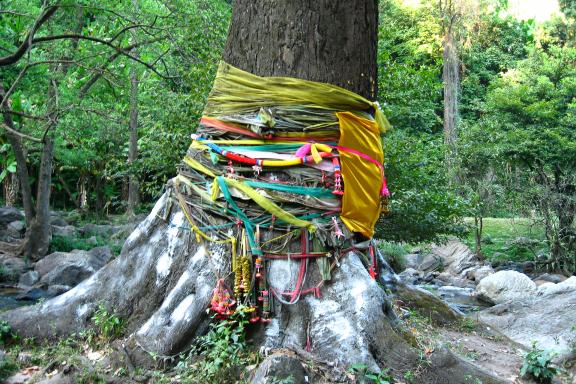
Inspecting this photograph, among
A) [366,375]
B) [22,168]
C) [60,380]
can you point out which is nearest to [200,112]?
[60,380]

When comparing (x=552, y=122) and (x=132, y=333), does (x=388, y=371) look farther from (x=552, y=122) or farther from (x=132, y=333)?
(x=552, y=122)

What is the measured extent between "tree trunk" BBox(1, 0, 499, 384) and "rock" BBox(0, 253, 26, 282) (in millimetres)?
11533

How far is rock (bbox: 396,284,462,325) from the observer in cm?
617

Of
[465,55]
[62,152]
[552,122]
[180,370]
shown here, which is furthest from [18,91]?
[465,55]

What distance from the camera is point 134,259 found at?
4.50 m

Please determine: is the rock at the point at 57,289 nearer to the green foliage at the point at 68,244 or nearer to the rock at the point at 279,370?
the green foliage at the point at 68,244

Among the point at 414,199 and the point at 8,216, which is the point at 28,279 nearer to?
the point at 8,216

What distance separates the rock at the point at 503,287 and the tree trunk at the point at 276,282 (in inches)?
421

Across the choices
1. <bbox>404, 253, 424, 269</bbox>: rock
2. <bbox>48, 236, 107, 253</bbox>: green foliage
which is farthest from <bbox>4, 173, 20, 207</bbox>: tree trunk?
<bbox>404, 253, 424, 269</bbox>: rock

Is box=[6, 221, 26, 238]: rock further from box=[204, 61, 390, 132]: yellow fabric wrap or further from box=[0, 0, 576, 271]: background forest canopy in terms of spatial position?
box=[204, 61, 390, 132]: yellow fabric wrap

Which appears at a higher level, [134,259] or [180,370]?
[134,259]

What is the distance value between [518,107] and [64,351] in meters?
17.2

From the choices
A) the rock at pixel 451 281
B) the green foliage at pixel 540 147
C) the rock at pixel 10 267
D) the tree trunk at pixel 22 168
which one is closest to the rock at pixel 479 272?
the rock at pixel 451 281

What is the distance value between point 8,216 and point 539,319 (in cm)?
1837
